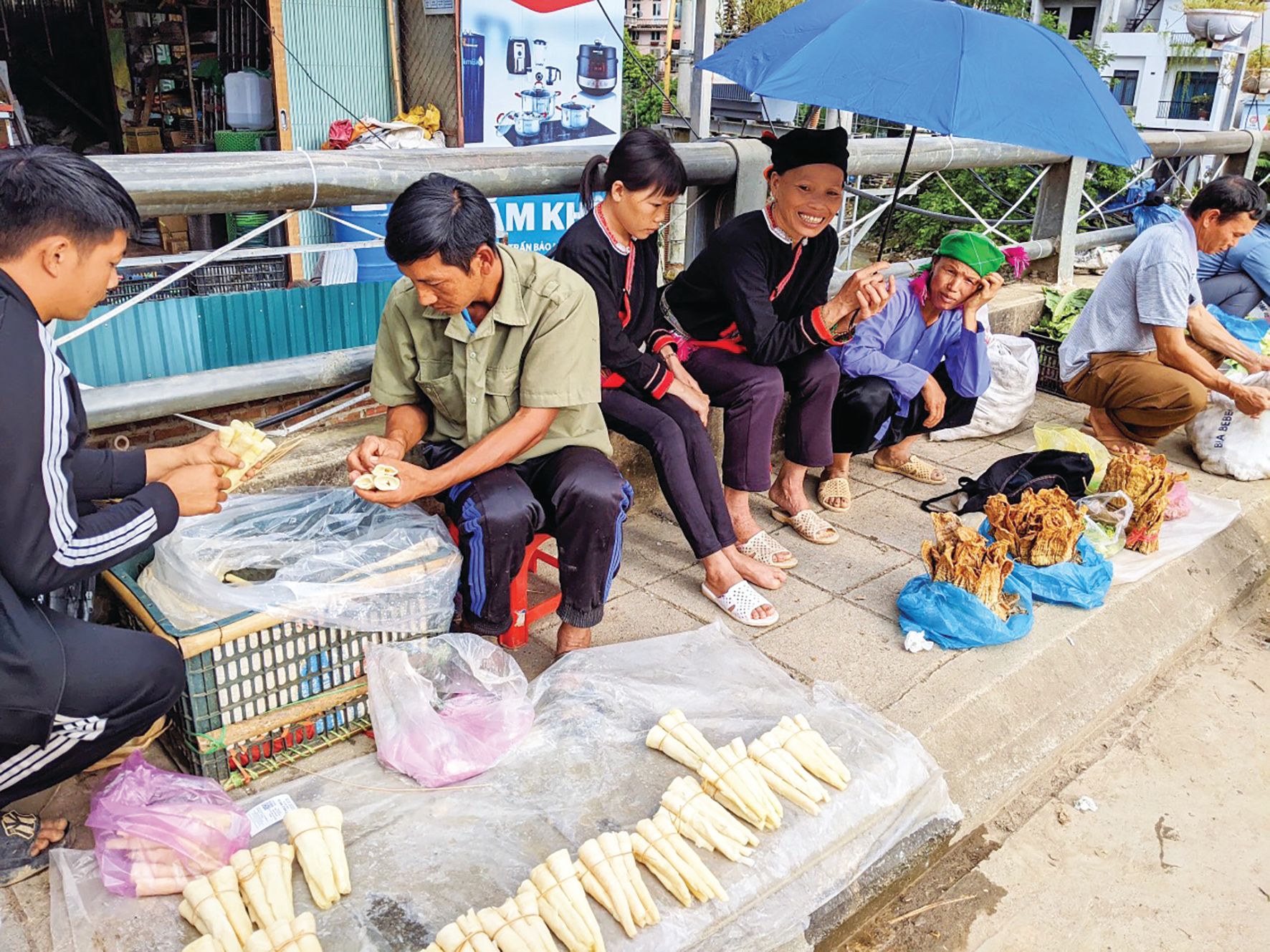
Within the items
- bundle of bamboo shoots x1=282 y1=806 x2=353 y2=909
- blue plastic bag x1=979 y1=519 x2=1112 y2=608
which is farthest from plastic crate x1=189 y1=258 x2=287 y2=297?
blue plastic bag x1=979 y1=519 x2=1112 y2=608

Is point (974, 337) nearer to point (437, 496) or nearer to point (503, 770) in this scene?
point (437, 496)

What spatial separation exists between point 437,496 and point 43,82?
34.6ft

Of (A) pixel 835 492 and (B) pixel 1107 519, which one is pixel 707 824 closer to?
(A) pixel 835 492

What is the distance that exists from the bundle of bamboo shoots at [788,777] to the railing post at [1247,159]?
7.34 meters

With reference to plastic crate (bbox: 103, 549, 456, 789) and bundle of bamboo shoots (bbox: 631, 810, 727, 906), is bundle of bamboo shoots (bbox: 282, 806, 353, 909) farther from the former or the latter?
bundle of bamboo shoots (bbox: 631, 810, 727, 906)

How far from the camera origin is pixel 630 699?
276cm

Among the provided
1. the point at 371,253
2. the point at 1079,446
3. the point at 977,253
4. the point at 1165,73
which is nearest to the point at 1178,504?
the point at 1079,446

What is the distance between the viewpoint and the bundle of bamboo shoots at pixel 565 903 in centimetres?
198

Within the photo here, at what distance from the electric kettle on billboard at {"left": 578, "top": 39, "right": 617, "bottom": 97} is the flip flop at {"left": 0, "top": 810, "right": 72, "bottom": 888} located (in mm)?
10014

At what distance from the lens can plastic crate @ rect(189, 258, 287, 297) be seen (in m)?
6.43

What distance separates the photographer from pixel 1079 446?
4.39m

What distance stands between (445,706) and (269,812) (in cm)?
49

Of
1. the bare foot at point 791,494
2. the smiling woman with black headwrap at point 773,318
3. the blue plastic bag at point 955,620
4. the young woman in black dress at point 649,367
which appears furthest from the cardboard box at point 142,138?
the blue plastic bag at point 955,620

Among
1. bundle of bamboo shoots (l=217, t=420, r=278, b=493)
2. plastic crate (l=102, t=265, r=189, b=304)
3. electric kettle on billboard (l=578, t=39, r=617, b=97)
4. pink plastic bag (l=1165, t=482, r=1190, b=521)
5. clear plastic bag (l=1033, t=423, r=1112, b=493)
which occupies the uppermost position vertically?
electric kettle on billboard (l=578, t=39, r=617, b=97)
